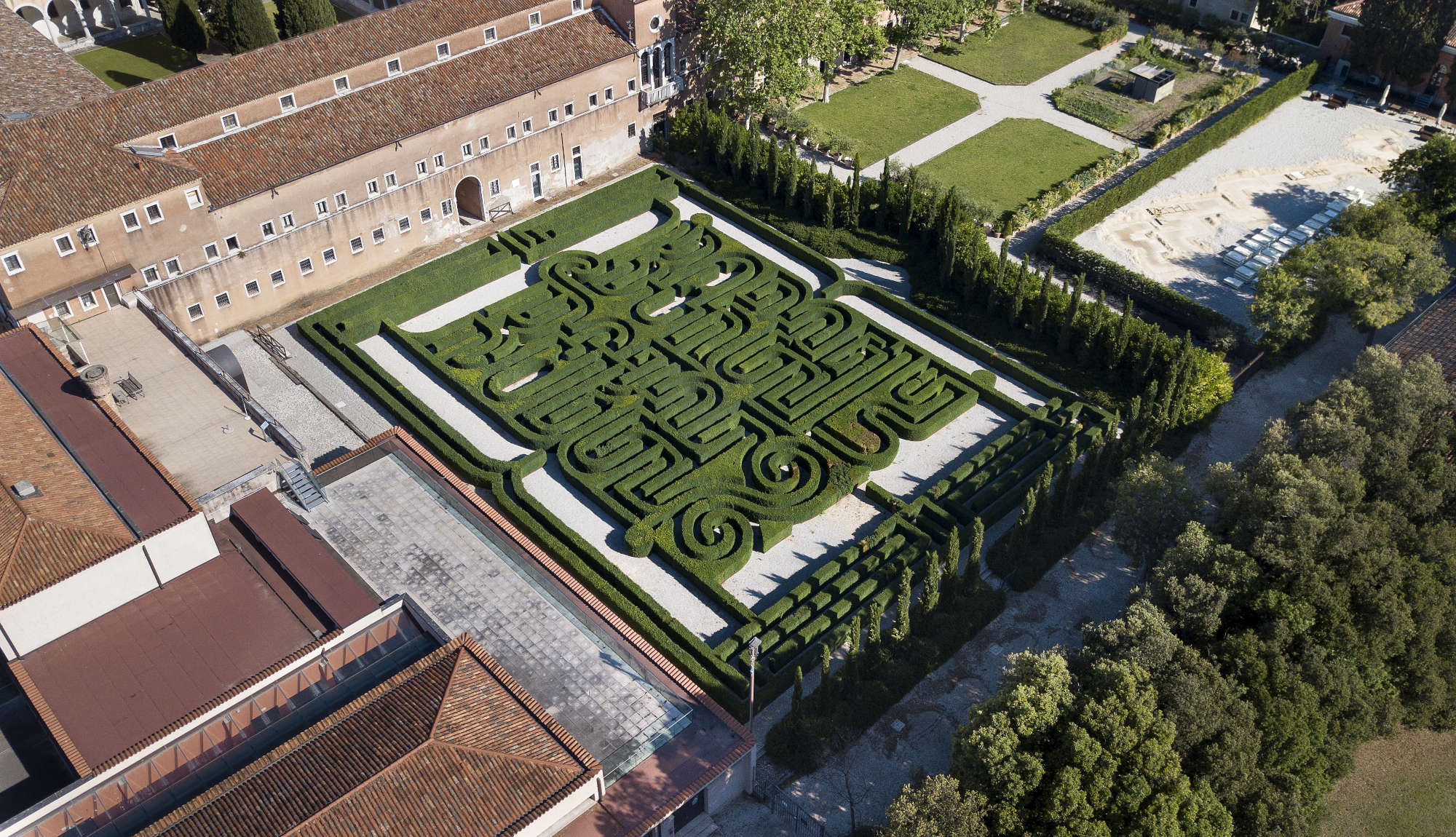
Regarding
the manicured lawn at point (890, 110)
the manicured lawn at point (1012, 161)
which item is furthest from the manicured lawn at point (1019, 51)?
the manicured lawn at point (1012, 161)

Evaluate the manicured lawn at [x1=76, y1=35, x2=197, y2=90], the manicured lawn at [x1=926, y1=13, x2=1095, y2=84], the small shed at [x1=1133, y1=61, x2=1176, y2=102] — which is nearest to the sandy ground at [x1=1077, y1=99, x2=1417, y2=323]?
the small shed at [x1=1133, y1=61, x2=1176, y2=102]

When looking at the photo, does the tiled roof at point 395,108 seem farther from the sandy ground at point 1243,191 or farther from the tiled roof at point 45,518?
the sandy ground at point 1243,191

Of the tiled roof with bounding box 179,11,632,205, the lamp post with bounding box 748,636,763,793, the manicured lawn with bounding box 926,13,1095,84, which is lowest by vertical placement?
the lamp post with bounding box 748,636,763,793

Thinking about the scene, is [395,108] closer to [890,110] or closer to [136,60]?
[136,60]

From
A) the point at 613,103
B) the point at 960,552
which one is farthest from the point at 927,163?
the point at 960,552

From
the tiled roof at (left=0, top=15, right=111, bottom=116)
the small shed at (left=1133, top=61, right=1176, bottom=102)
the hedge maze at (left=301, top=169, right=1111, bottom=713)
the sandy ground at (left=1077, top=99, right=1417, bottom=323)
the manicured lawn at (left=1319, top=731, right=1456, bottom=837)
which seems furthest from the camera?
the small shed at (left=1133, top=61, right=1176, bottom=102)

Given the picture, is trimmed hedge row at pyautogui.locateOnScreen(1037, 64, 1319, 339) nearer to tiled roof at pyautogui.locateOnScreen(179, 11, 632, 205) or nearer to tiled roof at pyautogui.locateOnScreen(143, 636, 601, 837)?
tiled roof at pyautogui.locateOnScreen(179, 11, 632, 205)
